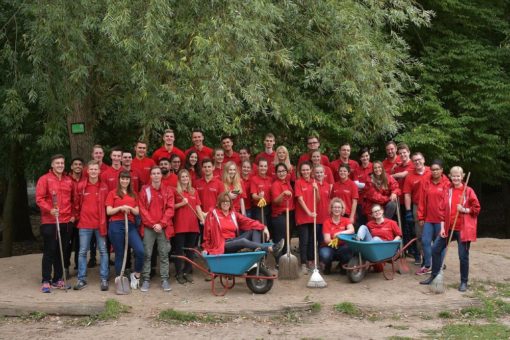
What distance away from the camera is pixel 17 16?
35.0 ft

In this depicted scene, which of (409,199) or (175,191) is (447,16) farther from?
(175,191)

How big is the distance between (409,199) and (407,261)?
1.05 meters

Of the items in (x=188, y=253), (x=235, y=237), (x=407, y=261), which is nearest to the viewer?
(x=235, y=237)

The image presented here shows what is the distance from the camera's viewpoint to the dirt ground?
7258 millimetres

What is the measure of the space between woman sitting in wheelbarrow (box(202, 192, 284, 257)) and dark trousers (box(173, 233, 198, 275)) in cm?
48

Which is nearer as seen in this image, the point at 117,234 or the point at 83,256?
the point at 117,234

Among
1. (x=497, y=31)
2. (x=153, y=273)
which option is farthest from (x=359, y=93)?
(x=497, y=31)

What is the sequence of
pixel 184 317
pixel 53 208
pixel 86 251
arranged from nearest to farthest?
pixel 184 317
pixel 53 208
pixel 86 251

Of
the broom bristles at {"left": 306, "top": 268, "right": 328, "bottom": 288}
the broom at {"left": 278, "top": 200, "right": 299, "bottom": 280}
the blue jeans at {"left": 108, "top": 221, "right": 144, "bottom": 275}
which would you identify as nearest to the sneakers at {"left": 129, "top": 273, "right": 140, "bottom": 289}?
the blue jeans at {"left": 108, "top": 221, "right": 144, "bottom": 275}

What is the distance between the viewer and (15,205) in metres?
16.5

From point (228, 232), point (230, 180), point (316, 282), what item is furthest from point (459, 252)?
point (230, 180)

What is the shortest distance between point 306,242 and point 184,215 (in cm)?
190

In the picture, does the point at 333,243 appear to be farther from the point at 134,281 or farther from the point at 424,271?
the point at 134,281

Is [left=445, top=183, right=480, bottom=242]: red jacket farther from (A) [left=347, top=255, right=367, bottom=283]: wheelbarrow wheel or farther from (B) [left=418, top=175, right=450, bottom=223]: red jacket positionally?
(A) [left=347, top=255, right=367, bottom=283]: wheelbarrow wheel
